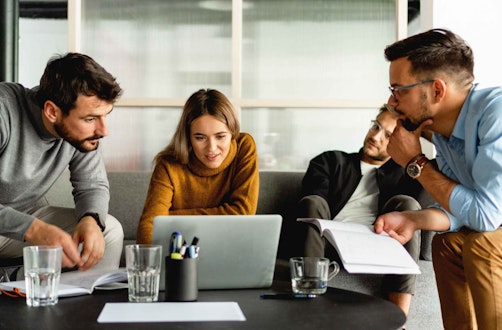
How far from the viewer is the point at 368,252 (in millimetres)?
1729

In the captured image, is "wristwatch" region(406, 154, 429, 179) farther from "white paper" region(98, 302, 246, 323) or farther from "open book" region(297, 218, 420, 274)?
"white paper" region(98, 302, 246, 323)

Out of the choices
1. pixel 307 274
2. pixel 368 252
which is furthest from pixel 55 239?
pixel 368 252

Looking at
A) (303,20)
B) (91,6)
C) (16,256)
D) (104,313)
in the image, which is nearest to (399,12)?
(303,20)

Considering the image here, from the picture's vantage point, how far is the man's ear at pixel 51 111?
7.63 ft

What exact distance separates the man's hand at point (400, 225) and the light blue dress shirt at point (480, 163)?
0.40 feet

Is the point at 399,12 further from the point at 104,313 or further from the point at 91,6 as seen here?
the point at 104,313

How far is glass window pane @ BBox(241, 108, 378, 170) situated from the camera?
384cm

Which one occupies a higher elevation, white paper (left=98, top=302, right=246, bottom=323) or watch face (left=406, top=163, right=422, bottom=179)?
watch face (left=406, top=163, right=422, bottom=179)

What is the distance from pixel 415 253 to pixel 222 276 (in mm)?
1081

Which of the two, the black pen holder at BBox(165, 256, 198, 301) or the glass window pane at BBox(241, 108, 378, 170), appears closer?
the black pen holder at BBox(165, 256, 198, 301)

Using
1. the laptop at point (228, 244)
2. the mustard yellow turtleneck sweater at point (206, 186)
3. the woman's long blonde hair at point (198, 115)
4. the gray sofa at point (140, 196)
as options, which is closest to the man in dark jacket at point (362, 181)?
the gray sofa at point (140, 196)

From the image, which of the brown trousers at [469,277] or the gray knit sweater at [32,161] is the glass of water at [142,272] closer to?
the gray knit sweater at [32,161]

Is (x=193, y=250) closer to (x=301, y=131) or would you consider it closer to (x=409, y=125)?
(x=409, y=125)

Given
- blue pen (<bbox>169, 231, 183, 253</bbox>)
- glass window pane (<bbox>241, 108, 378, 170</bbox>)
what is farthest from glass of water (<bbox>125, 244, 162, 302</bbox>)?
glass window pane (<bbox>241, 108, 378, 170</bbox>)
